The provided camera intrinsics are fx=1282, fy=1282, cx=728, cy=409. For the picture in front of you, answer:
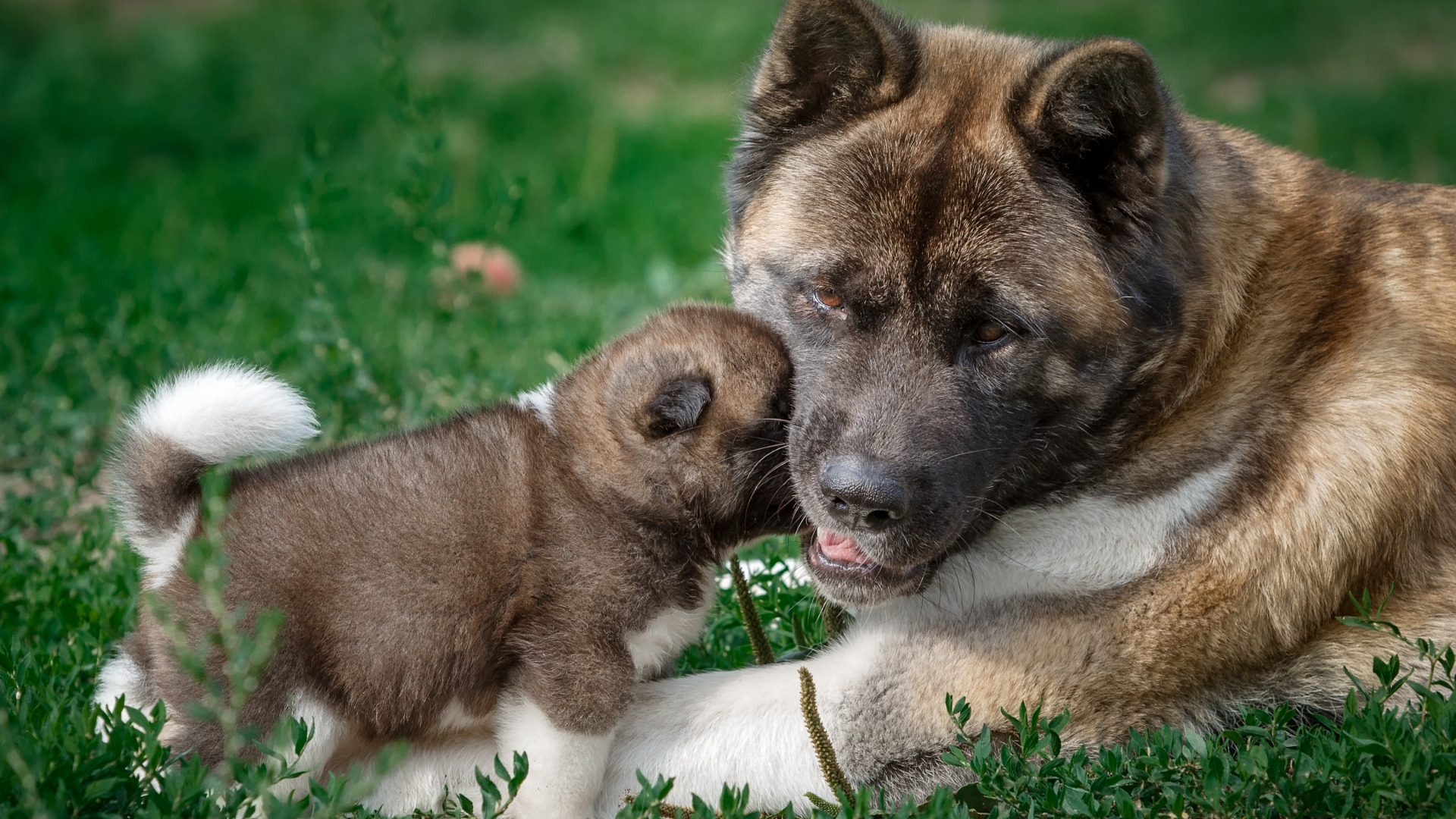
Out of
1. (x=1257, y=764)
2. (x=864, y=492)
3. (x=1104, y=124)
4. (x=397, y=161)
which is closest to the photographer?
(x=1257, y=764)

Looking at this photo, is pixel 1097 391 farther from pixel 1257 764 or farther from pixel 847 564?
pixel 1257 764

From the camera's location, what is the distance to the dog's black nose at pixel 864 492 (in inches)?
111

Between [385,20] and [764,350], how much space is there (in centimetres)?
229

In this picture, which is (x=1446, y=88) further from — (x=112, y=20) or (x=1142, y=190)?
(x=112, y=20)

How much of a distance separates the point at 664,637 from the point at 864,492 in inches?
27.0

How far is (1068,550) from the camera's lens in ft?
10.2

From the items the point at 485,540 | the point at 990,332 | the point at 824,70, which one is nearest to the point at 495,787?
the point at 485,540

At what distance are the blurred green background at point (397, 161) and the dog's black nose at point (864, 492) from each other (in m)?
1.29

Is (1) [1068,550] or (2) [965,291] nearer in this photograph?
(2) [965,291]

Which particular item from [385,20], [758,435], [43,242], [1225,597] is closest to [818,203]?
[758,435]

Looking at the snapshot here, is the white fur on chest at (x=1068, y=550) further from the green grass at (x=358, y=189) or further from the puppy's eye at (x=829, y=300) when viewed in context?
the green grass at (x=358, y=189)

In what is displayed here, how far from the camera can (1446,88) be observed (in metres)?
11.2

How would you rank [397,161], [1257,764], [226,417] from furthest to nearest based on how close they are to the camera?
[397,161] → [226,417] → [1257,764]

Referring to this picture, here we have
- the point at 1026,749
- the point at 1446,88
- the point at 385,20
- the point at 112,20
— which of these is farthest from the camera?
the point at 112,20
